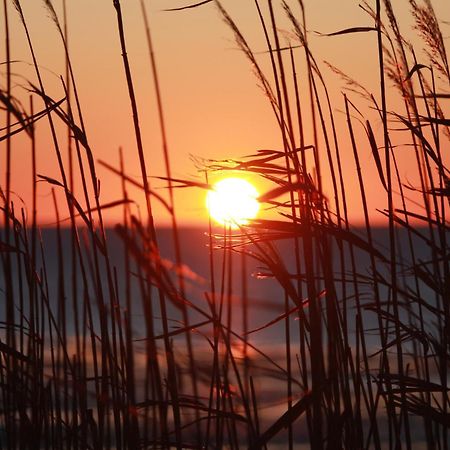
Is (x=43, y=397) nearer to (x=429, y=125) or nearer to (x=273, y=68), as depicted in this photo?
(x=273, y=68)

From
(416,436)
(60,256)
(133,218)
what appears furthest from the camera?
(416,436)

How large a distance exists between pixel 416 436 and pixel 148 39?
14.3 feet

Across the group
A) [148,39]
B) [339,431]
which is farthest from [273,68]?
[339,431]

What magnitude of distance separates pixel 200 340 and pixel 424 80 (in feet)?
30.9

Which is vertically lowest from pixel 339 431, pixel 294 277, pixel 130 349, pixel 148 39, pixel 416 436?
pixel 416 436

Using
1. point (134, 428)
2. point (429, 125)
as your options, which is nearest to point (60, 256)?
point (134, 428)

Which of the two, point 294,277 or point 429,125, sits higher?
point 429,125

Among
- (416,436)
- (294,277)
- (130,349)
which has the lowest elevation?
(416,436)

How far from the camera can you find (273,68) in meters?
1.62

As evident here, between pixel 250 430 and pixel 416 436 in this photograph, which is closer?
pixel 250 430

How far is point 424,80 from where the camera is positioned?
1.89m

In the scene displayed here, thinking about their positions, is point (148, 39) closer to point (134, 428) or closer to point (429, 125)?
point (429, 125)

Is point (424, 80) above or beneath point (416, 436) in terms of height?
above

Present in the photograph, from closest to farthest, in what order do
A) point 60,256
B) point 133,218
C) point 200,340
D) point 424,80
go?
point 133,218 → point 424,80 → point 60,256 → point 200,340
